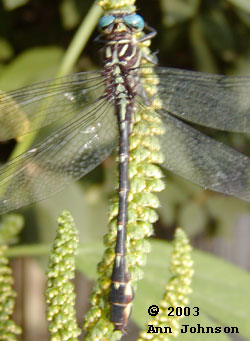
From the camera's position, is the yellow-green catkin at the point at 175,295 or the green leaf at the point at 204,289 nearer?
the yellow-green catkin at the point at 175,295

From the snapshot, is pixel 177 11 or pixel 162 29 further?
pixel 162 29

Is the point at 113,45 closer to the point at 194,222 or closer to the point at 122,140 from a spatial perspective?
the point at 122,140

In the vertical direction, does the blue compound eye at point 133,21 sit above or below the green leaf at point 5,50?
below

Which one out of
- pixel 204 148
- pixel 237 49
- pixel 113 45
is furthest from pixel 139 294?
pixel 237 49

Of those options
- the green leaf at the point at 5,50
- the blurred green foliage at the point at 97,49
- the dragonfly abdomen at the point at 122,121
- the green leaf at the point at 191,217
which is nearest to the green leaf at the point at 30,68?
the blurred green foliage at the point at 97,49

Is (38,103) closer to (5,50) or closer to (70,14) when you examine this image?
(70,14)

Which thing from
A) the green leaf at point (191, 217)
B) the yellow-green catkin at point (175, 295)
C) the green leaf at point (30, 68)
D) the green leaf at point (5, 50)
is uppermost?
the green leaf at point (5, 50)

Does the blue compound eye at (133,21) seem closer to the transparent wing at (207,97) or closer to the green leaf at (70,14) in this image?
the transparent wing at (207,97)
